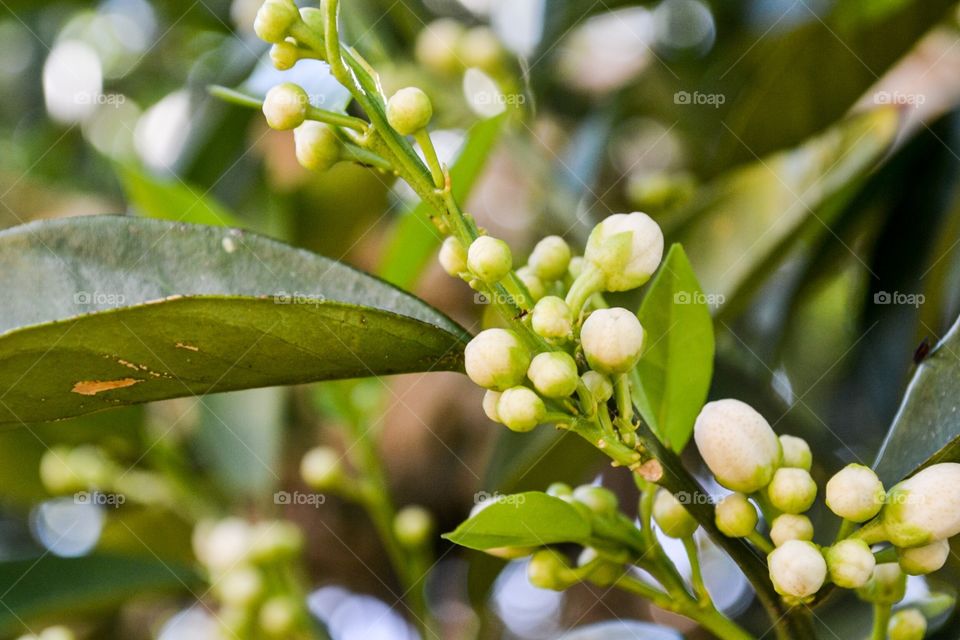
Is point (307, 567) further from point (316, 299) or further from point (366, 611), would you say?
point (316, 299)

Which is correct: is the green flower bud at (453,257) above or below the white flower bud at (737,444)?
above

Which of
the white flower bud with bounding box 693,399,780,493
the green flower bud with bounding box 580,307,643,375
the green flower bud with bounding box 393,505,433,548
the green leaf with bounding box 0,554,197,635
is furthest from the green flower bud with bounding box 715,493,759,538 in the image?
the green leaf with bounding box 0,554,197,635

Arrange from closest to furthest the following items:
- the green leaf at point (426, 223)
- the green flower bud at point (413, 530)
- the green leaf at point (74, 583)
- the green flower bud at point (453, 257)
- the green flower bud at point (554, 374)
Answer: the green flower bud at point (554, 374)
the green flower bud at point (453, 257)
the green leaf at point (426, 223)
the green leaf at point (74, 583)
the green flower bud at point (413, 530)

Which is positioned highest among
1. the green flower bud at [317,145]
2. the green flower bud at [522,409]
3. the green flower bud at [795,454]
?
the green flower bud at [317,145]

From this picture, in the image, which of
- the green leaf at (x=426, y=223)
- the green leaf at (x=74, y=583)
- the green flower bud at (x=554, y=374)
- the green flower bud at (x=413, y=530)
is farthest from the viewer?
the green flower bud at (x=413, y=530)

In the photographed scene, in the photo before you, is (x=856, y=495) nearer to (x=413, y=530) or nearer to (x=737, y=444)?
(x=737, y=444)

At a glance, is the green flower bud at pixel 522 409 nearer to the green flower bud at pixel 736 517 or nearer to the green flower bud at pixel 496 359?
the green flower bud at pixel 496 359

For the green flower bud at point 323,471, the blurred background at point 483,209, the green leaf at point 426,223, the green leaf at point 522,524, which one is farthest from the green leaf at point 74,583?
the green leaf at point 522,524

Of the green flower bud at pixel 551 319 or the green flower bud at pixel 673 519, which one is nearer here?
the green flower bud at pixel 551 319
